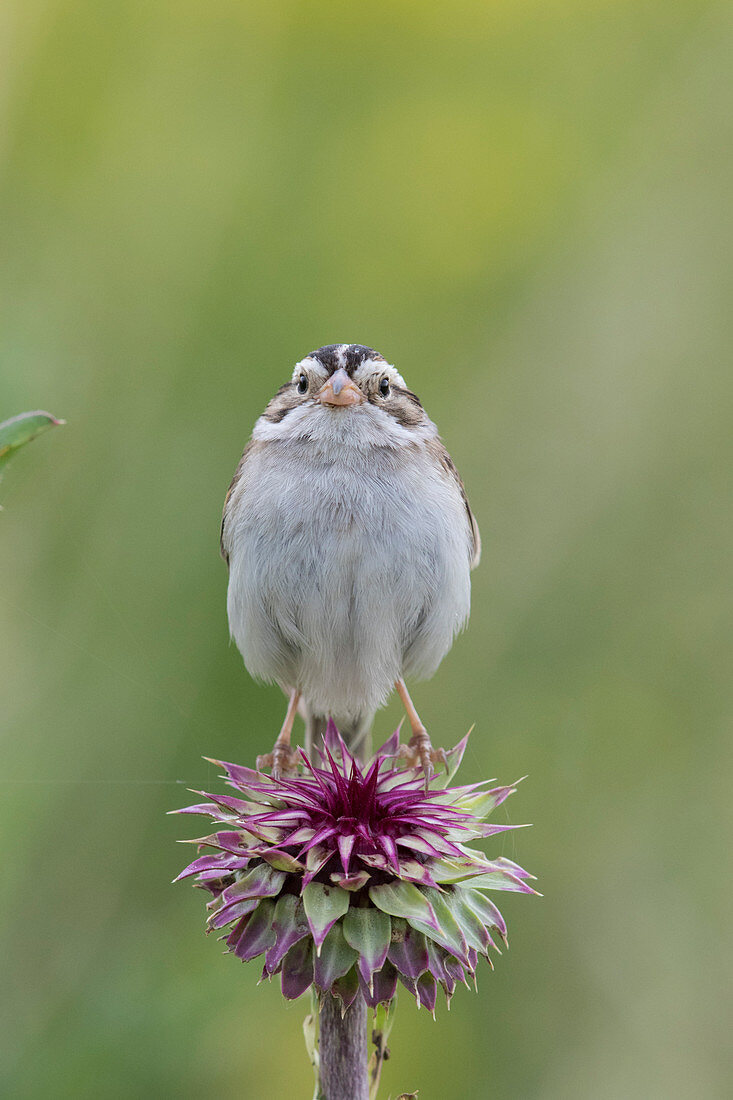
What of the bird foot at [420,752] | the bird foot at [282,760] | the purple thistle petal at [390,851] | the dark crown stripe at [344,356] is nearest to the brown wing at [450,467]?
the dark crown stripe at [344,356]

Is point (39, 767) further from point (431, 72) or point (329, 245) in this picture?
point (431, 72)

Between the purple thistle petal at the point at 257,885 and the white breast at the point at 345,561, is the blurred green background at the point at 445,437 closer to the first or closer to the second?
the white breast at the point at 345,561

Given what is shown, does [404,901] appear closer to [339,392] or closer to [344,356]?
[339,392]

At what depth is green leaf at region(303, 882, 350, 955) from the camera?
2.11 m

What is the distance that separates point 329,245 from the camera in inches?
197

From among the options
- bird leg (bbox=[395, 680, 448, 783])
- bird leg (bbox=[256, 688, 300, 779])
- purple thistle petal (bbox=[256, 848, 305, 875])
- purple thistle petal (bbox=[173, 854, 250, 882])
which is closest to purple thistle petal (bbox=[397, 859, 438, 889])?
purple thistle petal (bbox=[256, 848, 305, 875])

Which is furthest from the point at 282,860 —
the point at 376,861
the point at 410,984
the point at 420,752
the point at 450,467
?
the point at 450,467

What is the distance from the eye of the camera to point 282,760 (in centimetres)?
346

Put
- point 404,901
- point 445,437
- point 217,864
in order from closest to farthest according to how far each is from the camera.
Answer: point 404,901, point 217,864, point 445,437

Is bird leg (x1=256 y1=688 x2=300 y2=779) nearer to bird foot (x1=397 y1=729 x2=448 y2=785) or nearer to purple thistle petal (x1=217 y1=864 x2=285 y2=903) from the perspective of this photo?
bird foot (x1=397 y1=729 x2=448 y2=785)

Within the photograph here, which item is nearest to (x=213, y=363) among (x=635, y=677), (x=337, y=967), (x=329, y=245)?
(x=329, y=245)

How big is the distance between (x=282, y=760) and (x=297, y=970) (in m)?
1.28

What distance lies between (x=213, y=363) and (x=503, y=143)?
2.19 m

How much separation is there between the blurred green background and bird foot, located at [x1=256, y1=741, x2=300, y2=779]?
0.89 meters
